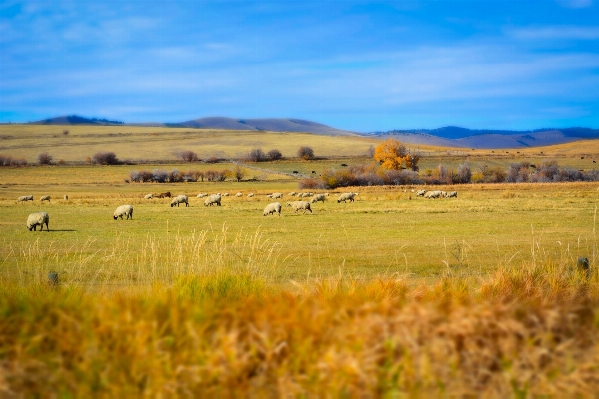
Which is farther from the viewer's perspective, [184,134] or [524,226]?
[184,134]

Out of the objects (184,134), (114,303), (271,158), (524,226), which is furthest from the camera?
(184,134)

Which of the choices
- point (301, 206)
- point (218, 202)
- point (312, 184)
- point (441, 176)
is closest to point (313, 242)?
point (301, 206)

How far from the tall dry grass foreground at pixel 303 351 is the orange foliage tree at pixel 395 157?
102 m

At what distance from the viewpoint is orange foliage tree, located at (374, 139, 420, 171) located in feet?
347

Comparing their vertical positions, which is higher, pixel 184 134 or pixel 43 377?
pixel 184 134

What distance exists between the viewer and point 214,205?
52.2m

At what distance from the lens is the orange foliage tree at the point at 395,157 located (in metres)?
106

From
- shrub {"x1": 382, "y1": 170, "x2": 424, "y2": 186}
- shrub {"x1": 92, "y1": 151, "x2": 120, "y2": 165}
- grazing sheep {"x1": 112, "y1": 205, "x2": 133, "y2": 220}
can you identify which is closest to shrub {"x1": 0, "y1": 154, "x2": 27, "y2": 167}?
shrub {"x1": 92, "y1": 151, "x2": 120, "y2": 165}

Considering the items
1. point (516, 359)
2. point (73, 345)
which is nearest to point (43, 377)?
point (73, 345)

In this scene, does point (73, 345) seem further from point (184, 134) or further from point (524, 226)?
point (184, 134)

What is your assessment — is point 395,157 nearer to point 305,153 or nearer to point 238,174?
point 305,153

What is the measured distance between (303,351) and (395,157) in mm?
104085

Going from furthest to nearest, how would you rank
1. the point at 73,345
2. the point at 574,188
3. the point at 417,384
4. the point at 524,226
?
the point at 574,188 → the point at 524,226 → the point at 73,345 → the point at 417,384

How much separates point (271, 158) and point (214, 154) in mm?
13717
